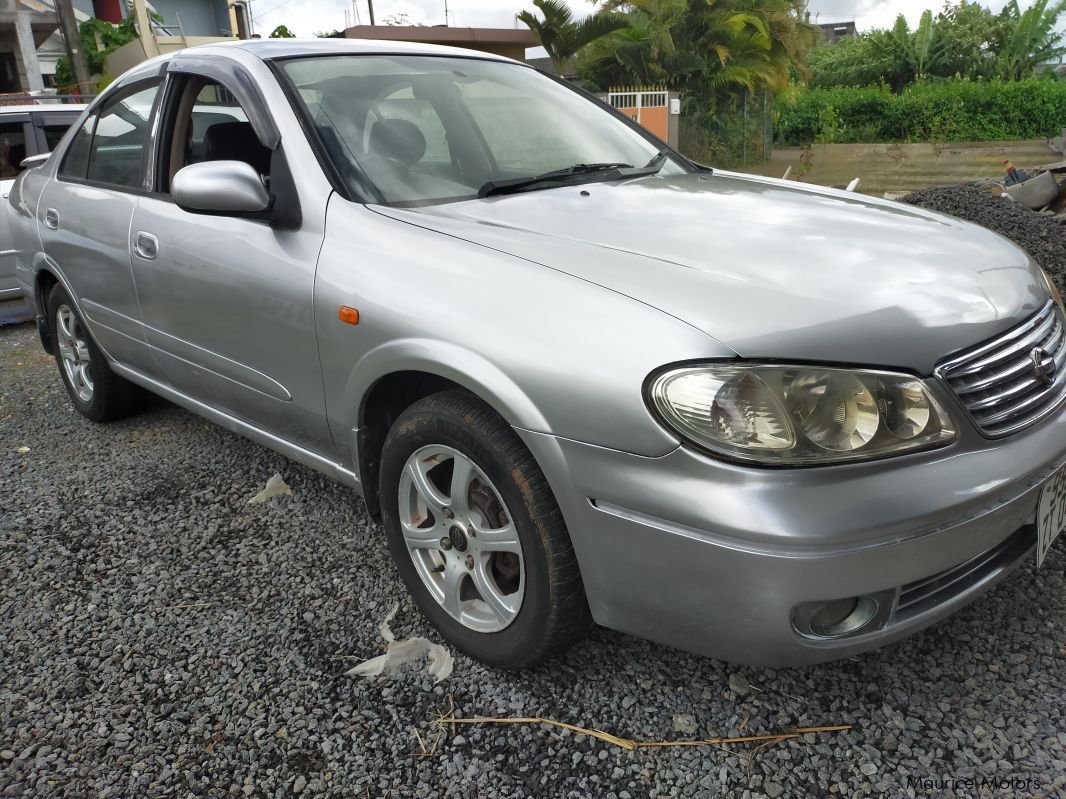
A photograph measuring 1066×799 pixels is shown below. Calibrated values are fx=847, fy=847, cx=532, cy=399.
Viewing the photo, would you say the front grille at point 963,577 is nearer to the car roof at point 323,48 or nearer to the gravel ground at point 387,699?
the gravel ground at point 387,699

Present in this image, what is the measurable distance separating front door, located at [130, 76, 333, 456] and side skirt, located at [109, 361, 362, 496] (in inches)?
1.3

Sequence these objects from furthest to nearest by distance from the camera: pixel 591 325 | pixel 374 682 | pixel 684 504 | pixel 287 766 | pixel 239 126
A: pixel 239 126
pixel 374 682
pixel 287 766
pixel 591 325
pixel 684 504

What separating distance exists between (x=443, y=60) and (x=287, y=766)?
244 cm

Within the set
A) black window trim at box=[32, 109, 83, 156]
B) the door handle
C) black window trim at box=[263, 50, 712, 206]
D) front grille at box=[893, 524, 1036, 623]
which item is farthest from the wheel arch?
front grille at box=[893, 524, 1036, 623]

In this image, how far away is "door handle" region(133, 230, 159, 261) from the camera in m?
A: 3.06

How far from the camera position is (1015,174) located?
7773mm

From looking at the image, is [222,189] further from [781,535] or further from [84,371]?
[84,371]

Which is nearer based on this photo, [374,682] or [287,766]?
[287,766]

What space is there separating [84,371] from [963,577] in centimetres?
404

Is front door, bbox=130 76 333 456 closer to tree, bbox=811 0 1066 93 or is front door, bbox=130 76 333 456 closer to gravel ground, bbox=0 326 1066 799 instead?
gravel ground, bbox=0 326 1066 799

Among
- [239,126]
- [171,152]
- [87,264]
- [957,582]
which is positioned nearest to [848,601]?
[957,582]

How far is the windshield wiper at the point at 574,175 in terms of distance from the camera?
2.60 meters

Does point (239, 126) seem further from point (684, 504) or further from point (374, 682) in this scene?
point (684, 504)

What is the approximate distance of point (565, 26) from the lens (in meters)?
19.1
